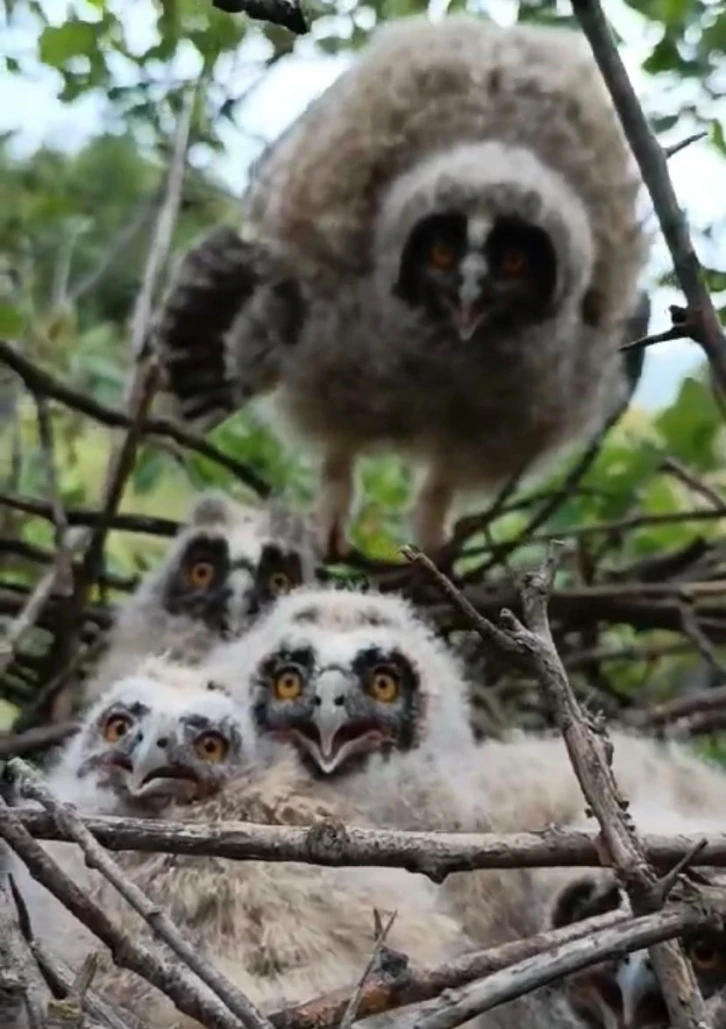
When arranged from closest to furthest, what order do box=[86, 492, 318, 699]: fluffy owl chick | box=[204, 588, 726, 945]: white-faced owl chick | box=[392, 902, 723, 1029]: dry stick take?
1. box=[392, 902, 723, 1029]: dry stick
2. box=[204, 588, 726, 945]: white-faced owl chick
3. box=[86, 492, 318, 699]: fluffy owl chick

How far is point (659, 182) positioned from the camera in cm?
125

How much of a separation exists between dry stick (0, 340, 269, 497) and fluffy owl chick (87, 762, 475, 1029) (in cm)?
76

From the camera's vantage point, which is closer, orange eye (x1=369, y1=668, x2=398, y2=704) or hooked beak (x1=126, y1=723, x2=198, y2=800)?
hooked beak (x1=126, y1=723, x2=198, y2=800)

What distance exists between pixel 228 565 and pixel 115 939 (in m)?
1.61

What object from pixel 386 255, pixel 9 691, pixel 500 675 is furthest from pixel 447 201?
pixel 9 691

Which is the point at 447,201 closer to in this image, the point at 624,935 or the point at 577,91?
the point at 577,91

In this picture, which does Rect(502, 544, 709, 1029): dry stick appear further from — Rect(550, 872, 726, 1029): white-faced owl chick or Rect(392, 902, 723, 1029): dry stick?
Rect(550, 872, 726, 1029): white-faced owl chick

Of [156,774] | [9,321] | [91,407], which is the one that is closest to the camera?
[156,774]

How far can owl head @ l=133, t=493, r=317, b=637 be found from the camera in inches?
107

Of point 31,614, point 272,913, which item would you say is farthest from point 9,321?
point 272,913

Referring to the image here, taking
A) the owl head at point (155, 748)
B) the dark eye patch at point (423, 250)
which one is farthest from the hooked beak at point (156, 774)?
the dark eye patch at point (423, 250)

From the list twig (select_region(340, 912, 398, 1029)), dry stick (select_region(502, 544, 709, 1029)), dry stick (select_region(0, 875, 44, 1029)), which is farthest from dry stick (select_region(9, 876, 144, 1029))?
dry stick (select_region(502, 544, 709, 1029))

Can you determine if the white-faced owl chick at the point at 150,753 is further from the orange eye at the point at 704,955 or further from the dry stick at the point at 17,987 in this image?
the dry stick at the point at 17,987

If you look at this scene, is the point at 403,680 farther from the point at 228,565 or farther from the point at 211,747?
the point at 228,565
